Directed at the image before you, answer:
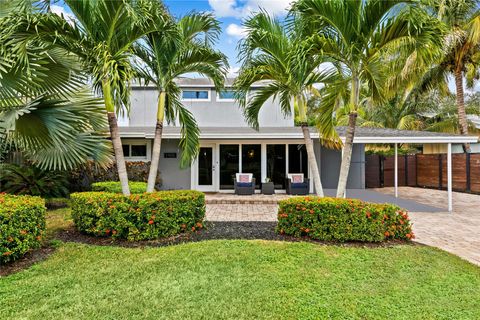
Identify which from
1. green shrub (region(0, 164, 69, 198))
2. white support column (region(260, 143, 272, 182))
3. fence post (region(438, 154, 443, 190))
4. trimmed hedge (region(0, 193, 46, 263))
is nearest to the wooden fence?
fence post (region(438, 154, 443, 190))

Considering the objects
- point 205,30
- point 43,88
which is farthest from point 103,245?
point 205,30

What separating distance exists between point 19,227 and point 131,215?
1709 millimetres

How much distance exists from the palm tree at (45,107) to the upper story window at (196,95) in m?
8.38

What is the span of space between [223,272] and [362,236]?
288cm

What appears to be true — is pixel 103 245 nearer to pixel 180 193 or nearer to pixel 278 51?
pixel 180 193

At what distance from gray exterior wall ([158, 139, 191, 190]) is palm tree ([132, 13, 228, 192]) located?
22.0 ft

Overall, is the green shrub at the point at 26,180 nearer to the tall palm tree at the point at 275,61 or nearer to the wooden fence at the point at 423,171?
the tall palm tree at the point at 275,61

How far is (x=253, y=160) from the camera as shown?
13281 mm

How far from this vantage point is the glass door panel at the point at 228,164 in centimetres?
1334

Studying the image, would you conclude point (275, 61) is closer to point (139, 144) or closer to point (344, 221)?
point (344, 221)

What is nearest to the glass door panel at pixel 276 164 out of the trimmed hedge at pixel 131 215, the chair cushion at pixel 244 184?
the chair cushion at pixel 244 184

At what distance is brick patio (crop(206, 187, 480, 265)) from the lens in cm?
583

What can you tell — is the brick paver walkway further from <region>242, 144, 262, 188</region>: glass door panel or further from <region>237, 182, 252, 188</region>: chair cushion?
<region>242, 144, 262, 188</region>: glass door panel

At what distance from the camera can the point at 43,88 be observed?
5887mm
